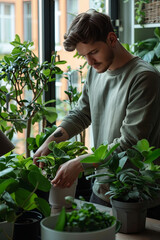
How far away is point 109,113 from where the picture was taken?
203cm

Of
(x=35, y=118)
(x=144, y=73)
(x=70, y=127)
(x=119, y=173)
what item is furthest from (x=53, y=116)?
(x=119, y=173)

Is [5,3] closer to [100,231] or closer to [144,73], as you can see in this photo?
[144,73]

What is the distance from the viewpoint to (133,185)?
134cm

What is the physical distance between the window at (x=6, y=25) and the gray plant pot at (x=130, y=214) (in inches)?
72.6

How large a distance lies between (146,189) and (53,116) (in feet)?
4.66

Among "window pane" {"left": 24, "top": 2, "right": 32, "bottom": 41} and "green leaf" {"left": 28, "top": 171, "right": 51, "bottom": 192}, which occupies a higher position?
"window pane" {"left": 24, "top": 2, "right": 32, "bottom": 41}

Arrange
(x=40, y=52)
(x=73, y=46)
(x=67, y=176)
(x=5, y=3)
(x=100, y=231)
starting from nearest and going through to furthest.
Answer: (x=100, y=231)
(x=67, y=176)
(x=73, y=46)
(x=5, y=3)
(x=40, y=52)

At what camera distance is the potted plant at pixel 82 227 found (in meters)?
0.98

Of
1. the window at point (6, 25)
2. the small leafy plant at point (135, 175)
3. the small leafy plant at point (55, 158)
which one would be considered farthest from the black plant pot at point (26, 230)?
the window at point (6, 25)

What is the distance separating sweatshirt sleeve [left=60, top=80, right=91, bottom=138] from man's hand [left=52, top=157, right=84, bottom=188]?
1.82ft

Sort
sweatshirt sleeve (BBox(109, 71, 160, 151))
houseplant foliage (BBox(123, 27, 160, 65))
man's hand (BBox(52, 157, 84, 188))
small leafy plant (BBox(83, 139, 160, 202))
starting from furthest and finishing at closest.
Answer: houseplant foliage (BBox(123, 27, 160, 65)), sweatshirt sleeve (BBox(109, 71, 160, 151)), man's hand (BBox(52, 157, 84, 188)), small leafy plant (BBox(83, 139, 160, 202))

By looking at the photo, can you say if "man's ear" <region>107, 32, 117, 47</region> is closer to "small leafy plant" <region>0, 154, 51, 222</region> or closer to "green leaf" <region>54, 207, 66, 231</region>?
"small leafy plant" <region>0, 154, 51, 222</region>

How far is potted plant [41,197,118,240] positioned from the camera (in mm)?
985

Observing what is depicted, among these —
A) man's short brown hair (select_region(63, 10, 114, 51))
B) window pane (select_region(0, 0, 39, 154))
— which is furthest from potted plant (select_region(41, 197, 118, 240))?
window pane (select_region(0, 0, 39, 154))
